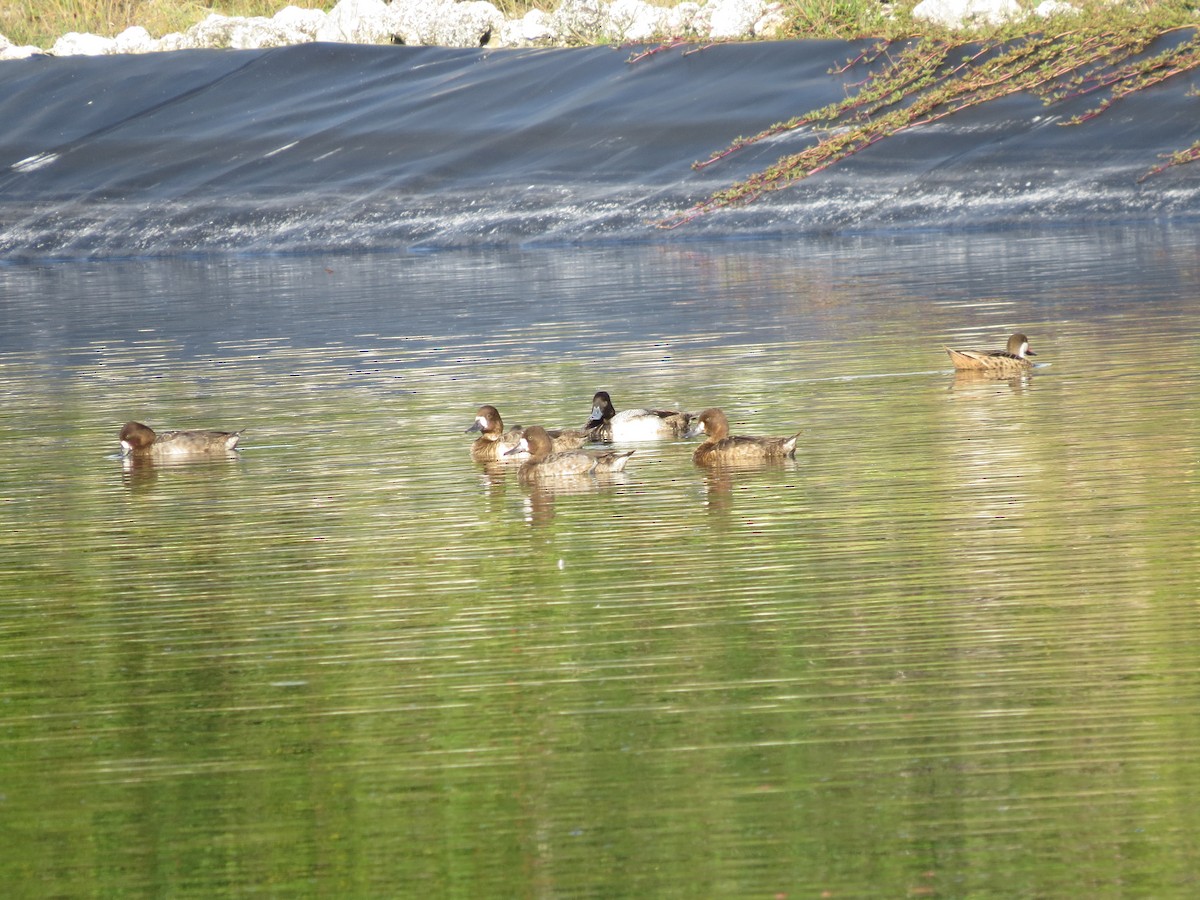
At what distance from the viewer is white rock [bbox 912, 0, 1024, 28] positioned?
35.3 meters

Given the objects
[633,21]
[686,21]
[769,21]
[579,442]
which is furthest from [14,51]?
[579,442]

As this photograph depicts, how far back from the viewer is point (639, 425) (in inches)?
603

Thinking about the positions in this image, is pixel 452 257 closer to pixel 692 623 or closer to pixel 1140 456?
pixel 1140 456

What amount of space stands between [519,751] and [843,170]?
2488 centimetres

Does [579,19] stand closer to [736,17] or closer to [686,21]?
[686,21]

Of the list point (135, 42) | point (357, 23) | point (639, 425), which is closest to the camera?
point (639, 425)

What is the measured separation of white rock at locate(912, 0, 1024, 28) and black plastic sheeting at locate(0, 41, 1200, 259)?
1.78m

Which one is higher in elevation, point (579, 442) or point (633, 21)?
point (633, 21)

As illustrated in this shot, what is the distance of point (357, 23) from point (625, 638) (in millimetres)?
36582

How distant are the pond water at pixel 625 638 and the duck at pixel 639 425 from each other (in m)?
0.15

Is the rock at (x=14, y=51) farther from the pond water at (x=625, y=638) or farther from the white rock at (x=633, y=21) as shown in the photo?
the pond water at (x=625, y=638)

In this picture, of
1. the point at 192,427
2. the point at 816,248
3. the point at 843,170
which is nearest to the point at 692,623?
the point at 192,427

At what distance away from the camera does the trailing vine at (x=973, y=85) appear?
103ft

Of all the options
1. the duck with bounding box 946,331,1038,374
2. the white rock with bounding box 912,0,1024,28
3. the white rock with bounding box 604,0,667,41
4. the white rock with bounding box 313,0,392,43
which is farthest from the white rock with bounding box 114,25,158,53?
the duck with bounding box 946,331,1038,374
